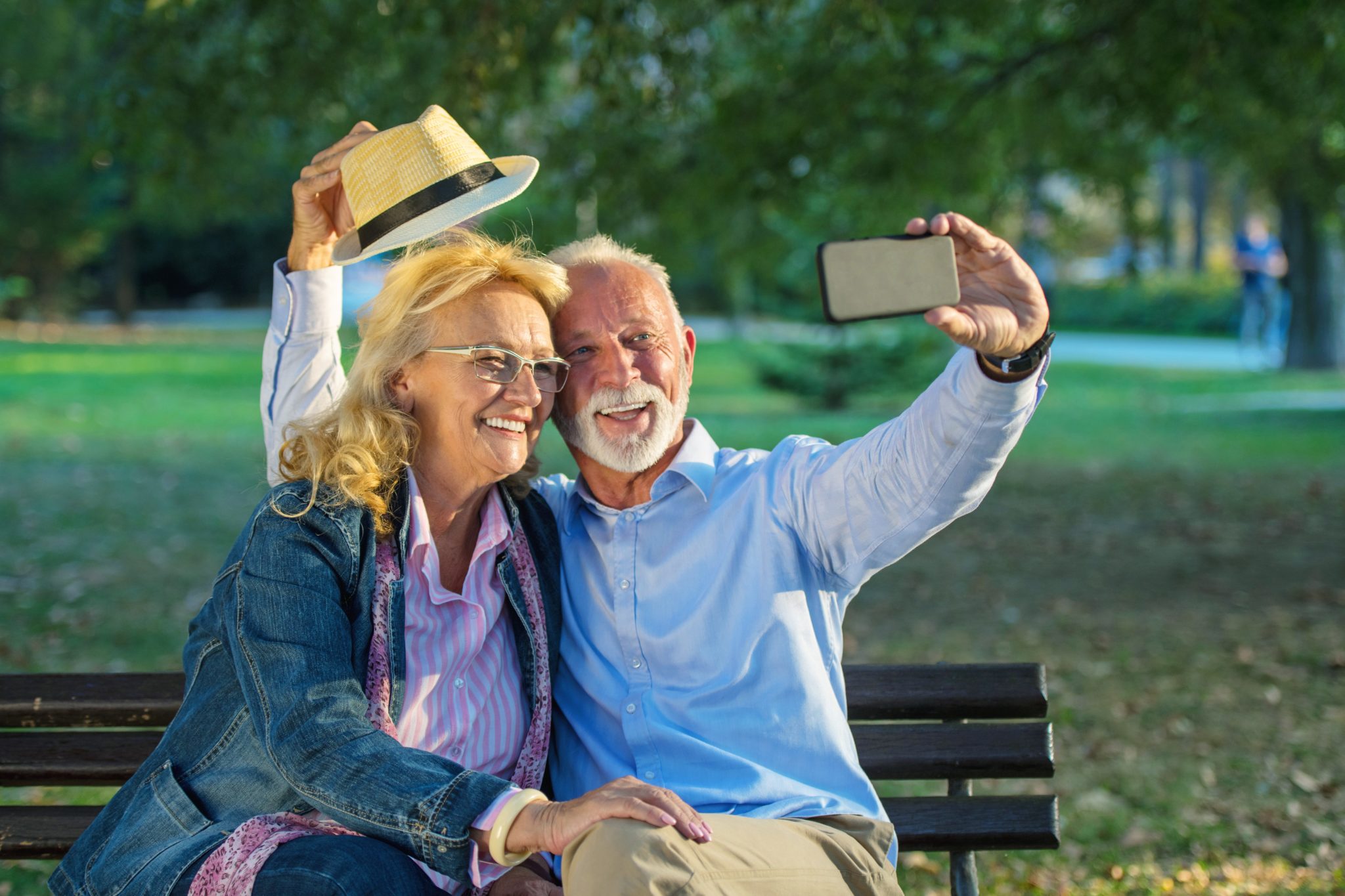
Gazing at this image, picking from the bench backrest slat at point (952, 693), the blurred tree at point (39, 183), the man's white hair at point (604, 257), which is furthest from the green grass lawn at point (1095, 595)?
the blurred tree at point (39, 183)

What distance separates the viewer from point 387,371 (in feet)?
9.43

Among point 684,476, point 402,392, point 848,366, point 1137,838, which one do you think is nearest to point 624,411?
point 684,476

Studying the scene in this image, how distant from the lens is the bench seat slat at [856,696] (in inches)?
133

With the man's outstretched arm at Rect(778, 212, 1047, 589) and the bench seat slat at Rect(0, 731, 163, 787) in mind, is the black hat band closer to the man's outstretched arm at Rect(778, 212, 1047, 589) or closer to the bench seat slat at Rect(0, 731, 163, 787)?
the man's outstretched arm at Rect(778, 212, 1047, 589)

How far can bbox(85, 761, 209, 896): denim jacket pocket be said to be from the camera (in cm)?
261

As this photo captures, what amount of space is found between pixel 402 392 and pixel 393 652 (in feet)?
1.90

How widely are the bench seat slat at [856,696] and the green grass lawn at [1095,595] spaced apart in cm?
144

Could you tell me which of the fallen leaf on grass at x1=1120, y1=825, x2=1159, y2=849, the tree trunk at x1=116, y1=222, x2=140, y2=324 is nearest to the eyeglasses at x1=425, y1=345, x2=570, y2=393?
the fallen leaf on grass at x1=1120, y1=825, x2=1159, y2=849

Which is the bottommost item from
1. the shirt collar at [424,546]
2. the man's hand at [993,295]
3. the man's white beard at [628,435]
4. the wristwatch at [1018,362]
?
the shirt collar at [424,546]

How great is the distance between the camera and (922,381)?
1720cm

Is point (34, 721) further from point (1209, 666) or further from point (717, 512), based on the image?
point (1209, 666)

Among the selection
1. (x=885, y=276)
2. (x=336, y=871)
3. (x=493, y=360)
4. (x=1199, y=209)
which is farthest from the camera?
(x=1199, y=209)

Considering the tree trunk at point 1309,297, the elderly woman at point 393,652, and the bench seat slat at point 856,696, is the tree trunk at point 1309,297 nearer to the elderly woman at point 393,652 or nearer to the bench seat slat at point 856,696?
the bench seat slat at point 856,696

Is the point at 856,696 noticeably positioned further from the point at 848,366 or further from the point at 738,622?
the point at 848,366
